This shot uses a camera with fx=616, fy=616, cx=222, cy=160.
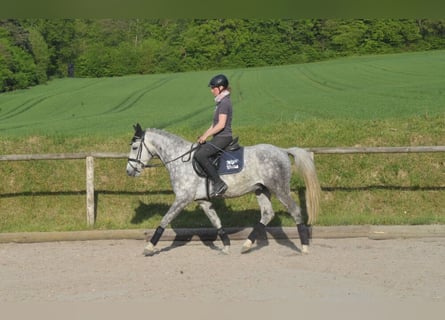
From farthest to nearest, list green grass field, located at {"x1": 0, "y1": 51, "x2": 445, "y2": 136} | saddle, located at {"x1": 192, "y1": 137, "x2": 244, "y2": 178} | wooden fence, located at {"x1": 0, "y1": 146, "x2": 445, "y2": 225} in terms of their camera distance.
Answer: green grass field, located at {"x1": 0, "y1": 51, "x2": 445, "y2": 136} < wooden fence, located at {"x1": 0, "y1": 146, "x2": 445, "y2": 225} < saddle, located at {"x1": 192, "y1": 137, "x2": 244, "y2": 178}

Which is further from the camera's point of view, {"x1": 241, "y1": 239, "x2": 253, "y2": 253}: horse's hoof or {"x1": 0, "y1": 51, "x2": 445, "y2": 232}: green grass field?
{"x1": 0, "y1": 51, "x2": 445, "y2": 232}: green grass field

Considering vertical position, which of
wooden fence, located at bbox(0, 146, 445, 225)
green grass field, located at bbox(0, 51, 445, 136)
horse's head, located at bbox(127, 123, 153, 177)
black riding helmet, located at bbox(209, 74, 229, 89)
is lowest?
green grass field, located at bbox(0, 51, 445, 136)

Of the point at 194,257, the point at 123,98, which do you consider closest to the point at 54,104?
the point at 123,98

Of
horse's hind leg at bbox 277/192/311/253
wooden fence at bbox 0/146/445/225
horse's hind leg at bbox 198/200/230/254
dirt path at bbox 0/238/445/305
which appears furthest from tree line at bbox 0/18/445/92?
horse's hind leg at bbox 277/192/311/253

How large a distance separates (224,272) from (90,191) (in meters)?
3.71

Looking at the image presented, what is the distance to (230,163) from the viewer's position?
25.5 ft

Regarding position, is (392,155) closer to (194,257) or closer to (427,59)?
(194,257)

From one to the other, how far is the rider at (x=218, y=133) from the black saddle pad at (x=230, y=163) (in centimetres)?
10

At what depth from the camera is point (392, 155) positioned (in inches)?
452

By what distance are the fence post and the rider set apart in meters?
2.72

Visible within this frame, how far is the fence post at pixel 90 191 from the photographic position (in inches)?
386

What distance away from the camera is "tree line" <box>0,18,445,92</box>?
661 inches

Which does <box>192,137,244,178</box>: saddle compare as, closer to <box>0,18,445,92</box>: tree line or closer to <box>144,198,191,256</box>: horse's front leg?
<box>144,198,191,256</box>: horse's front leg

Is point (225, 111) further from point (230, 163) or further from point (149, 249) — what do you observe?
point (149, 249)
